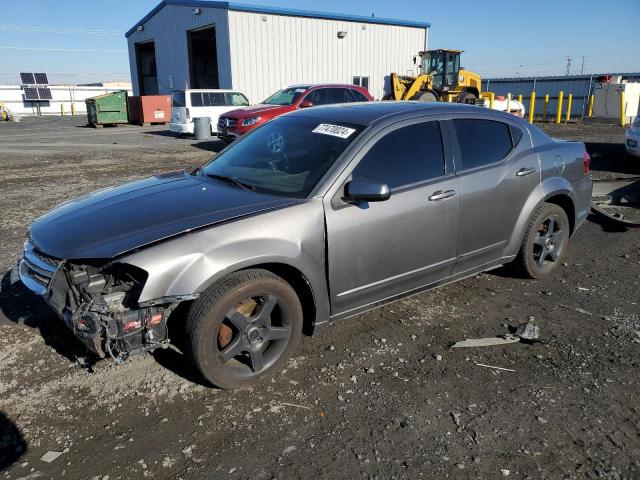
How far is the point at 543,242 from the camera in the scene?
4.64 metres

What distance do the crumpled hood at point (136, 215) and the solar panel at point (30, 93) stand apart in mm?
51367

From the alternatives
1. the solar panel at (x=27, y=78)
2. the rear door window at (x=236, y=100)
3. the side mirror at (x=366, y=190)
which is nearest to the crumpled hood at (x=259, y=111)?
the rear door window at (x=236, y=100)

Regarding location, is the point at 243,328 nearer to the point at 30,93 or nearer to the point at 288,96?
the point at 288,96

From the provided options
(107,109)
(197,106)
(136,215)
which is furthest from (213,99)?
(136,215)

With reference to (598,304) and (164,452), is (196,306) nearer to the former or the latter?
(164,452)

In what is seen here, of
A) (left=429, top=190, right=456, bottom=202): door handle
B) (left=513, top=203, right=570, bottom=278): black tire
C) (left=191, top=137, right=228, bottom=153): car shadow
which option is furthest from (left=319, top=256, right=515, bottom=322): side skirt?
(left=191, top=137, right=228, bottom=153): car shadow

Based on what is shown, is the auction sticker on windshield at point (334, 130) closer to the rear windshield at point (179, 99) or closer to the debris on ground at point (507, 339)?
the debris on ground at point (507, 339)

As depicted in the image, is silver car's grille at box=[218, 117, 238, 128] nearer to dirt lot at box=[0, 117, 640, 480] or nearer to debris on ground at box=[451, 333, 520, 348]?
dirt lot at box=[0, 117, 640, 480]

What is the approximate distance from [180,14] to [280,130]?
91.2 ft

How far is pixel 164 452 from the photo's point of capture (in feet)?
8.34

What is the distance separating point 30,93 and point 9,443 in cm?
5308

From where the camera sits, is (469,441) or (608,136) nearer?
(469,441)

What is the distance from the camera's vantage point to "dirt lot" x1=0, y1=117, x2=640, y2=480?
247 cm

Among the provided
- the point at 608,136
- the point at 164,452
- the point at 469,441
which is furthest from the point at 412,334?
the point at 608,136
